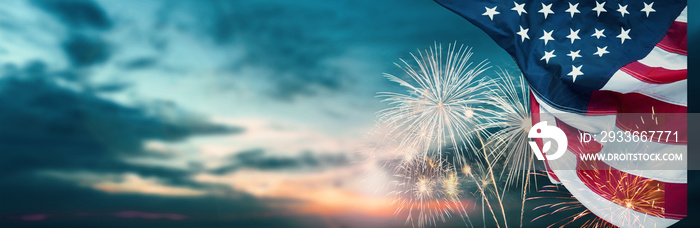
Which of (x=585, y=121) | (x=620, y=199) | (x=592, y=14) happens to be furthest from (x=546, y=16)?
(x=620, y=199)

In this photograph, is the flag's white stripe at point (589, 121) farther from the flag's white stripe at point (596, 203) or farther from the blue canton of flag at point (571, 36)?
the flag's white stripe at point (596, 203)

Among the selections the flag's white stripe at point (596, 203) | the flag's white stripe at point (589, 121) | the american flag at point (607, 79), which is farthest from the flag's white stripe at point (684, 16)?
the flag's white stripe at point (596, 203)

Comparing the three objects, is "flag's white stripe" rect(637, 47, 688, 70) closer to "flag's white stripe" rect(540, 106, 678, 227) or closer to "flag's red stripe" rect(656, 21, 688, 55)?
"flag's red stripe" rect(656, 21, 688, 55)

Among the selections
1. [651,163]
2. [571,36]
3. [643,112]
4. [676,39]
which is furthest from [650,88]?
[571,36]

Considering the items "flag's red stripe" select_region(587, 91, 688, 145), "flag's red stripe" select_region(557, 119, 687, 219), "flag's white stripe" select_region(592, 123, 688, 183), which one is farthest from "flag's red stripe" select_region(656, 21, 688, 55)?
"flag's red stripe" select_region(557, 119, 687, 219)

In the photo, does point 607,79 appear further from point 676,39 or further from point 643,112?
point 676,39

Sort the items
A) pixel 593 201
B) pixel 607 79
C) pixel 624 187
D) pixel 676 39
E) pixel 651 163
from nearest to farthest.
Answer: pixel 607 79 < pixel 676 39 < pixel 651 163 < pixel 624 187 < pixel 593 201
